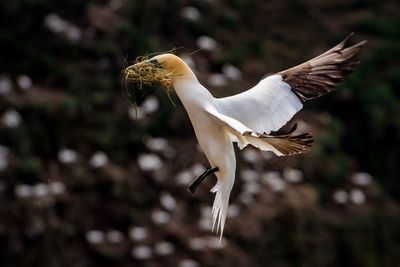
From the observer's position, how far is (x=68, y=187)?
10773 mm

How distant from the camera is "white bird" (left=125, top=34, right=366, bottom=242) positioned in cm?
379

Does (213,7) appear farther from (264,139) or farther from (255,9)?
(264,139)

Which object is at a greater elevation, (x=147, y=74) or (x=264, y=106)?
(x=147, y=74)

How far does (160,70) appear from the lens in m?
3.94

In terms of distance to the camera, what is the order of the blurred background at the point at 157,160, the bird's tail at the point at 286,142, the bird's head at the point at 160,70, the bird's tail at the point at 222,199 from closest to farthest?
the bird's tail at the point at 286,142
the bird's head at the point at 160,70
the bird's tail at the point at 222,199
the blurred background at the point at 157,160

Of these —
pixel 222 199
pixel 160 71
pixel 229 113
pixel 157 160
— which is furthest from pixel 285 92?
pixel 157 160

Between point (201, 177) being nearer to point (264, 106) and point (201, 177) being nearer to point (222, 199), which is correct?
point (222, 199)

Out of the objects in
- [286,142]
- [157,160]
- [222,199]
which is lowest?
[157,160]

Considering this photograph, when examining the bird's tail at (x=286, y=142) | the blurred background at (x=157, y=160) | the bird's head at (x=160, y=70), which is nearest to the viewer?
the bird's tail at (x=286, y=142)

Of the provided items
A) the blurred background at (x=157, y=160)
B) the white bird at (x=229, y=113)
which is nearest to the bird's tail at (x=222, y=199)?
the white bird at (x=229, y=113)

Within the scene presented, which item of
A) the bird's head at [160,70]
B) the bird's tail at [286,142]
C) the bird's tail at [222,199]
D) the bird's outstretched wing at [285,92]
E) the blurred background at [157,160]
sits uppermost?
the bird's head at [160,70]

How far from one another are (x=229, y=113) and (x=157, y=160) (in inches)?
293

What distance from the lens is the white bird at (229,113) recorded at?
3.79 m

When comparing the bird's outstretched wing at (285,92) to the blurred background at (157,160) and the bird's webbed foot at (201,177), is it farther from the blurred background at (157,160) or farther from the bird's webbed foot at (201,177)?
the blurred background at (157,160)
